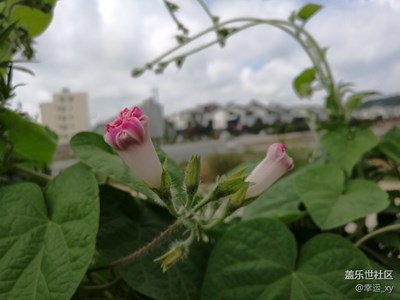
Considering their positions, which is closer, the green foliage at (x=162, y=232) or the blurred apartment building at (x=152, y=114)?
the green foliage at (x=162, y=232)

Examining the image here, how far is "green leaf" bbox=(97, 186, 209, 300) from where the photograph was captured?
0.35 metres

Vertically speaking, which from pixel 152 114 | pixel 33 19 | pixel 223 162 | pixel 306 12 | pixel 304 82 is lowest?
pixel 223 162

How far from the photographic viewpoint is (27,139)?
47 cm

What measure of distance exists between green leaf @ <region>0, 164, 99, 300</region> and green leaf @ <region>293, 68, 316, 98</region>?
0.42 metres

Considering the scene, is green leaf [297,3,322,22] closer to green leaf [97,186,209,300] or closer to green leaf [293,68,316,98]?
green leaf [293,68,316,98]

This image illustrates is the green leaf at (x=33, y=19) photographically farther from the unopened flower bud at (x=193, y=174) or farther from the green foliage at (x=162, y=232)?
the unopened flower bud at (x=193, y=174)

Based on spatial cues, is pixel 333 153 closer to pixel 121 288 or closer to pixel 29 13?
pixel 121 288

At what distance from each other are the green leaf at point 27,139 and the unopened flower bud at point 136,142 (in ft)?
0.56

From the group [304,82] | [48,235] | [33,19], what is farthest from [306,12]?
[48,235]

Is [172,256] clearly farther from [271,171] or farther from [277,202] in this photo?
[277,202]

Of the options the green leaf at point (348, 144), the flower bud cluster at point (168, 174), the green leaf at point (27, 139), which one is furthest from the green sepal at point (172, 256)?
the green leaf at point (348, 144)

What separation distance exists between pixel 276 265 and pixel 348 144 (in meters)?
0.24

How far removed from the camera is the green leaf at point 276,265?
35 centimetres

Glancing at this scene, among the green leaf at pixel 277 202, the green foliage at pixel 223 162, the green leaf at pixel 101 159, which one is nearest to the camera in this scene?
the green leaf at pixel 101 159
